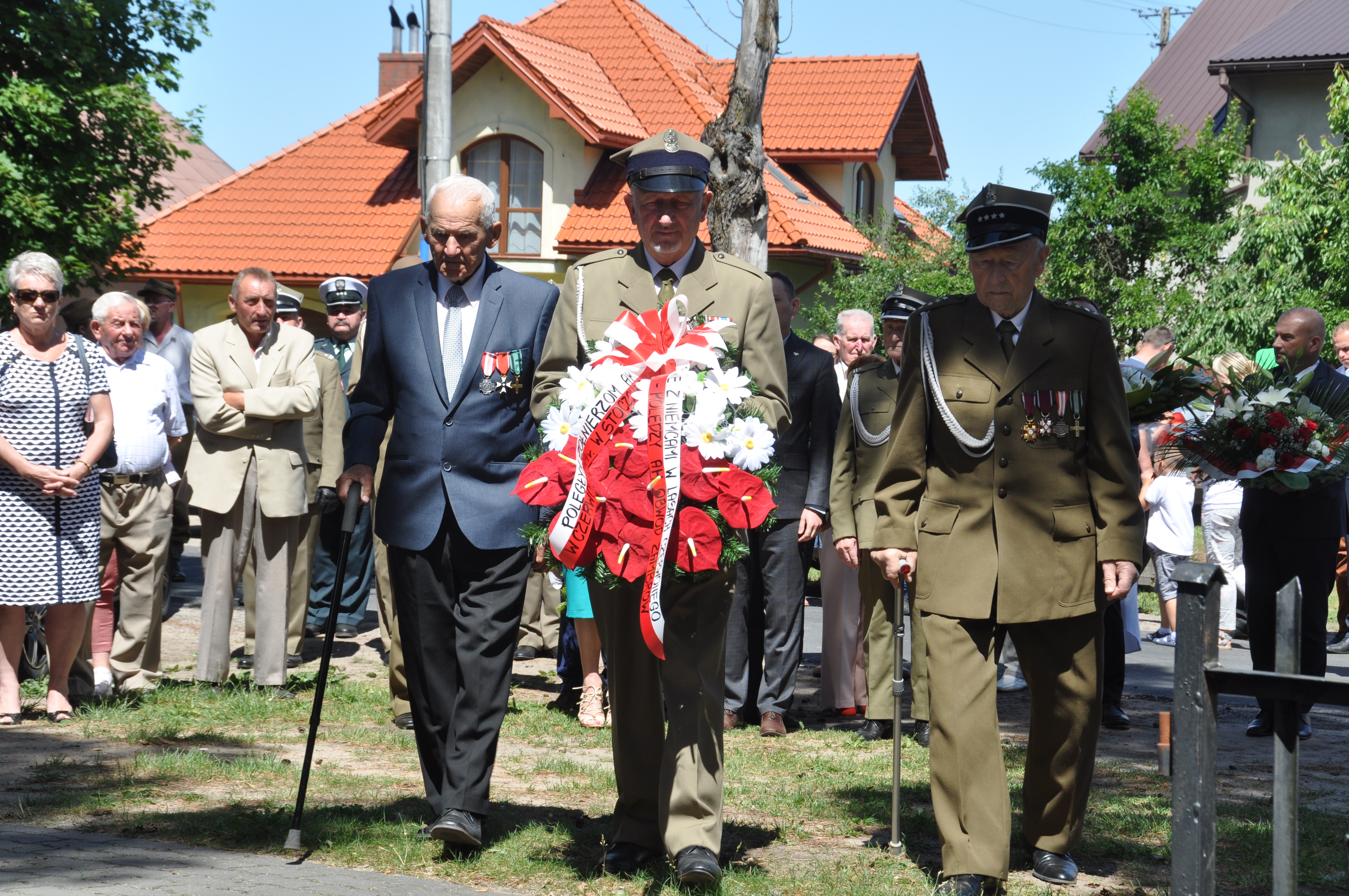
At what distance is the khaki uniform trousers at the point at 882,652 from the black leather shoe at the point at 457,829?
314cm

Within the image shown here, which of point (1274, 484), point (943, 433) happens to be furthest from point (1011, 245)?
point (1274, 484)

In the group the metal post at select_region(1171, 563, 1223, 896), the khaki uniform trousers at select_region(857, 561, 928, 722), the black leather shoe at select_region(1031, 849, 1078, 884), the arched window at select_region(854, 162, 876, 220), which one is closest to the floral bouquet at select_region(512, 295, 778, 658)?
the black leather shoe at select_region(1031, 849, 1078, 884)

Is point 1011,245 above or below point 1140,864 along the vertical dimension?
above

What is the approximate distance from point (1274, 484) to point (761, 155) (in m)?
5.80

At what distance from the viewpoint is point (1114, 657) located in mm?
7797

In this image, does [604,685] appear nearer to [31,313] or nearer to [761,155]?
[31,313]

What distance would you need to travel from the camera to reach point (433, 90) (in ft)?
37.2

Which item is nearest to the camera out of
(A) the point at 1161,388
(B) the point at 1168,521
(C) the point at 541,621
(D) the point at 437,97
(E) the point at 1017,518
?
(E) the point at 1017,518

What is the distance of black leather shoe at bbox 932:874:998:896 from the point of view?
451 cm

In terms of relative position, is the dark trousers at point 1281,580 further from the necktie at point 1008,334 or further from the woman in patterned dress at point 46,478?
the woman in patterned dress at point 46,478

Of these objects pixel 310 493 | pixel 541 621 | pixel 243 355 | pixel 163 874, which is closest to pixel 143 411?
pixel 243 355

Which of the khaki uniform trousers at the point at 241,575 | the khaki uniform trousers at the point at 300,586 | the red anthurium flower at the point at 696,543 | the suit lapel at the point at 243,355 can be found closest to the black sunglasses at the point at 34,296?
the suit lapel at the point at 243,355

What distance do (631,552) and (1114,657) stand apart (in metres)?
4.37

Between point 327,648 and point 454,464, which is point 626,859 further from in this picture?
A: point 454,464
